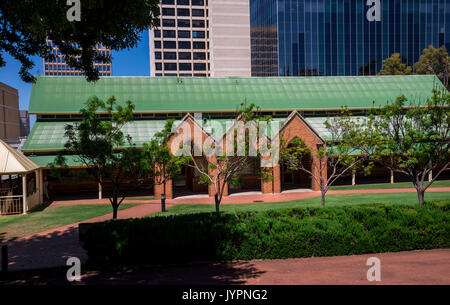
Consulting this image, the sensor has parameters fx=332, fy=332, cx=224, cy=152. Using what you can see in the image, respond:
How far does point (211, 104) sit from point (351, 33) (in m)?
68.0

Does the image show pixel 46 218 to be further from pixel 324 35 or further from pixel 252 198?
pixel 324 35

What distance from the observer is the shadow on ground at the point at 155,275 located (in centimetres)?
1029

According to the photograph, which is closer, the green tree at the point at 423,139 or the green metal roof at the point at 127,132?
the green tree at the point at 423,139

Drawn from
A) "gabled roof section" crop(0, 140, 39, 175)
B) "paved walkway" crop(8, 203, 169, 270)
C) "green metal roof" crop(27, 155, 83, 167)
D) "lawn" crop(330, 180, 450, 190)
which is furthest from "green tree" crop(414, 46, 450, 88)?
"paved walkway" crop(8, 203, 169, 270)

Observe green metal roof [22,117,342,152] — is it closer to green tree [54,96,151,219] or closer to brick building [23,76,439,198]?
brick building [23,76,439,198]

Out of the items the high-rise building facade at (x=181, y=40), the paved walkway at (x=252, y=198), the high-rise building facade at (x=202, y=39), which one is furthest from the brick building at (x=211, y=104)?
the high-rise building facade at (x=181, y=40)

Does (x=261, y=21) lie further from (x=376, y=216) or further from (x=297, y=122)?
(x=376, y=216)

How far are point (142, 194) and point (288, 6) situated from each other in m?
76.6

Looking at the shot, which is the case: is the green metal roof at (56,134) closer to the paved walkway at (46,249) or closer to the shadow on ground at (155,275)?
the paved walkway at (46,249)

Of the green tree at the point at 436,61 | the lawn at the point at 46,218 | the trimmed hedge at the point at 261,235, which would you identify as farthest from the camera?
the green tree at the point at 436,61

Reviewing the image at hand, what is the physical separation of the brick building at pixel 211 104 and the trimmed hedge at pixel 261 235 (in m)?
16.1

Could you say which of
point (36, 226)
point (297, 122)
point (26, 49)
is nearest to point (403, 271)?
point (26, 49)

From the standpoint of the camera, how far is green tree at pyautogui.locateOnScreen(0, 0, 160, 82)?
329 inches

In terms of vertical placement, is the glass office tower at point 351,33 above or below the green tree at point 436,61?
above
